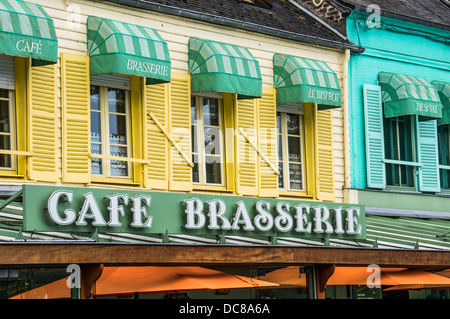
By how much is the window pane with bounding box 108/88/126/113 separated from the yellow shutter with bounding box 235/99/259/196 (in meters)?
2.07

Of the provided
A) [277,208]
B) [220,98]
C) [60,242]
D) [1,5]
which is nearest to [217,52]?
[220,98]

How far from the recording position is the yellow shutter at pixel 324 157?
16.7 metres

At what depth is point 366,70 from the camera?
1789 centimetres

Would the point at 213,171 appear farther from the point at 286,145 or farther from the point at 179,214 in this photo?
the point at 179,214

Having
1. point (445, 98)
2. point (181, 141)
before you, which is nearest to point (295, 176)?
point (181, 141)

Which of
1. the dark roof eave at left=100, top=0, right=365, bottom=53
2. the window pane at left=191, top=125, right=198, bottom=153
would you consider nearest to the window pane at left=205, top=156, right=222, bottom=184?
the window pane at left=191, top=125, right=198, bottom=153

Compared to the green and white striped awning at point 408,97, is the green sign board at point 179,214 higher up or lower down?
lower down

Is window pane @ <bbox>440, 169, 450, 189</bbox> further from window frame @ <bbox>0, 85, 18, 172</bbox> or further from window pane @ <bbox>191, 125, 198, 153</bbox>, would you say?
window frame @ <bbox>0, 85, 18, 172</bbox>

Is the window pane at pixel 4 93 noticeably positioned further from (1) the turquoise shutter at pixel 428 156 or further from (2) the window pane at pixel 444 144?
(2) the window pane at pixel 444 144

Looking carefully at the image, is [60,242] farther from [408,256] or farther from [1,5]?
[408,256]

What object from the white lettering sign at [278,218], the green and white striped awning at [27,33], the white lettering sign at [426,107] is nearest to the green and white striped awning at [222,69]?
the white lettering sign at [278,218]

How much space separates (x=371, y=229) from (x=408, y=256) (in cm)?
136

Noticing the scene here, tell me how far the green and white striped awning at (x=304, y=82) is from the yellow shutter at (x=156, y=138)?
2353 mm

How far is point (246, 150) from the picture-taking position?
15.8m
